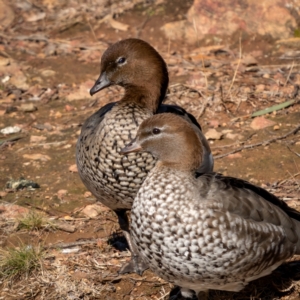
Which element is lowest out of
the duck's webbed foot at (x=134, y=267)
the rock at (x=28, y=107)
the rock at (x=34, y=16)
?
the rock at (x=34, y=16)

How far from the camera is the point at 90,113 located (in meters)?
8.02

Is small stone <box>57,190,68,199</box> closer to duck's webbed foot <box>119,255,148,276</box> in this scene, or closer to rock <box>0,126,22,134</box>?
duck's webbed foot <box>119,255,148,276</box>

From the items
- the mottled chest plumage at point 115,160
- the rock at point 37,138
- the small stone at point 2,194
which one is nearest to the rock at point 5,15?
the rock at point 37,138

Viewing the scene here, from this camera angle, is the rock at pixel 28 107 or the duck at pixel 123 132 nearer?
the duck at pixel 123 132

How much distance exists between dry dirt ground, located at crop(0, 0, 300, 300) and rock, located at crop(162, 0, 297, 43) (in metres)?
0.16

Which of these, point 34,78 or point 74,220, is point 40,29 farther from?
point 74,220

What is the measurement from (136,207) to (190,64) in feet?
16.2

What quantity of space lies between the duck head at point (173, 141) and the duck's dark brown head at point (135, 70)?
37.6 inches

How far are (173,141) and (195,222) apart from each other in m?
0.55

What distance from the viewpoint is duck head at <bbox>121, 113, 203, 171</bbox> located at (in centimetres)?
416

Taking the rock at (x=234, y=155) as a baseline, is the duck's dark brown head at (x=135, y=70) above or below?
above

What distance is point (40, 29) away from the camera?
10508mm

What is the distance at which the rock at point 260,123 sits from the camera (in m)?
7.13

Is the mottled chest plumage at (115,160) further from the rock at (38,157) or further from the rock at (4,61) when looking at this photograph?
the rock at (4,61)
